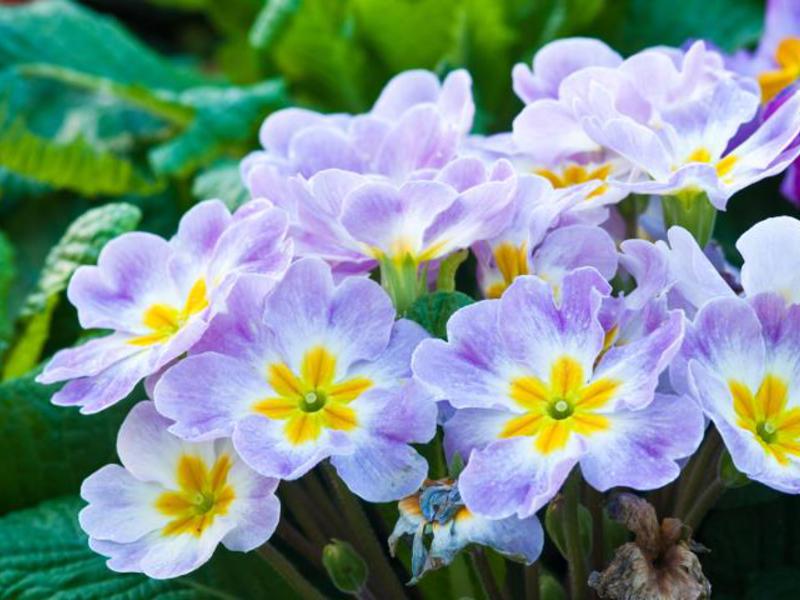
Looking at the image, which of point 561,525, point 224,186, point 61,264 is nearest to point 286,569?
point 561,525

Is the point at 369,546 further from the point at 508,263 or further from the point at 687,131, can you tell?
the point at 687,131

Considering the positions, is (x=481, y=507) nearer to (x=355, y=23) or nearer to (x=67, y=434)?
(x=67, y=434)

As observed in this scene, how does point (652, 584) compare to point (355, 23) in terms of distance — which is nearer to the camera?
point (652, 584)

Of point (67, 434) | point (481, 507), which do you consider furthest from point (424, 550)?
point (67, 434)

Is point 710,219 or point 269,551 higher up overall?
point 710,219

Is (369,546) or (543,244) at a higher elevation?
(543,244)

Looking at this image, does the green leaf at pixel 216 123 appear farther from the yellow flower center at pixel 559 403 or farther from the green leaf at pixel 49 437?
the yellow flower center at pixel 559 403

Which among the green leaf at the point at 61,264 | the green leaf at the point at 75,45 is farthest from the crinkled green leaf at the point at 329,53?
the green leaf at the point at 61,264
